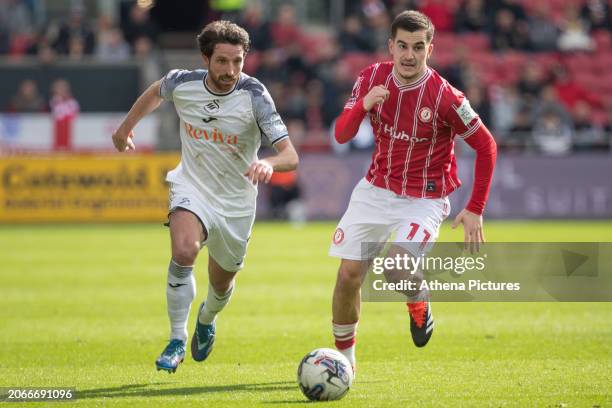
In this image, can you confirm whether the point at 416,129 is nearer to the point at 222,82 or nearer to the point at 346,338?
the point at 222,82

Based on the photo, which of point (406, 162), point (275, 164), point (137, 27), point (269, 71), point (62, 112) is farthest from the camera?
point (137, 27)

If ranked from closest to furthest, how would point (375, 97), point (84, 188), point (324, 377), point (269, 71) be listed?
point (324, 377) < point (375, 97) < point (84, 188) < point (269, 71)

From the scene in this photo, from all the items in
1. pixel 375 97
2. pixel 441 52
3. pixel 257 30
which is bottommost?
pixel 441 52

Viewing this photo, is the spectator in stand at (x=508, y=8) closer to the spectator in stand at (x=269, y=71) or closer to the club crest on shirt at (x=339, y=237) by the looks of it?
the spectator in stand at (x=269, y=71)

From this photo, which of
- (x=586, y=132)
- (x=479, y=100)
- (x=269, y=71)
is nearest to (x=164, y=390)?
(x=479, y=100)

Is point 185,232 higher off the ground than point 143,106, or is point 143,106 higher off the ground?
point 143,106

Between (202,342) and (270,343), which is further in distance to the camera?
(270,343)

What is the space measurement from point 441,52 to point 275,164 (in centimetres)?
2028

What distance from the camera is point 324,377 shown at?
6.72 meters

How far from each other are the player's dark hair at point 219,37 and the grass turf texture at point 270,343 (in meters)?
2.30

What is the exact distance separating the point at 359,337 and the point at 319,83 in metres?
15.7

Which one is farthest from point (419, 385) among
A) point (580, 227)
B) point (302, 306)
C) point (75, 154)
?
point (75, 154)

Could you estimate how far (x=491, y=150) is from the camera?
755 cm

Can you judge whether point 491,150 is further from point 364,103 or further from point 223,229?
point 223,229
